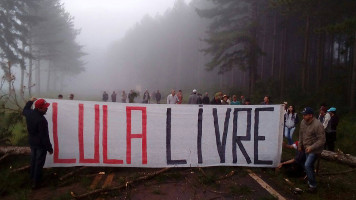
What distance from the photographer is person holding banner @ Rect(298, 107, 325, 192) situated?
548 cm

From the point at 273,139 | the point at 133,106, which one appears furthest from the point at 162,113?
the point at 273,139

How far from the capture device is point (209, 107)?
6.62 metres

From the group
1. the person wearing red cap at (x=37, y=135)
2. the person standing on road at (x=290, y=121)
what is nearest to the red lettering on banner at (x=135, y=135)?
the person wearing red cap at (x=37, y=135)

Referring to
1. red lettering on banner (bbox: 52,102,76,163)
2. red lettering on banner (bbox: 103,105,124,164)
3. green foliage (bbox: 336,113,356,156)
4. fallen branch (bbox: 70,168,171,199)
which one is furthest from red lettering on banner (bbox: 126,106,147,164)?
green foliage (bbox: 336,113,356,156)

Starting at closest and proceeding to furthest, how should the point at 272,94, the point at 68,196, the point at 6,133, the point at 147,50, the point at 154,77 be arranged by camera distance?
the point at 68,196 < the point at 6,133 < the point at 272,94 < the point at 154,77 < the point at 147,50

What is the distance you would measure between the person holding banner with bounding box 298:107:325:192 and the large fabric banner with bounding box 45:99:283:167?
101cm

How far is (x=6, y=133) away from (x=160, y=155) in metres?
4.26

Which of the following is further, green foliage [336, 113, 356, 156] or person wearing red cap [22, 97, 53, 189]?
green foliage [336, 113, 356, 156]

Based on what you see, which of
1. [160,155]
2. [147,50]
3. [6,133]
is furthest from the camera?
[147,50]

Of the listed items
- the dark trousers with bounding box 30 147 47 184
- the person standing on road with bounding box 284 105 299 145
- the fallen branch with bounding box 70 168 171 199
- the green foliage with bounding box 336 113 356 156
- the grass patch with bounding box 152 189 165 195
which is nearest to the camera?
the fallen branch with bounding box 70 168 171 199

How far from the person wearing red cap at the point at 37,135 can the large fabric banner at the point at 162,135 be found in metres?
0.58

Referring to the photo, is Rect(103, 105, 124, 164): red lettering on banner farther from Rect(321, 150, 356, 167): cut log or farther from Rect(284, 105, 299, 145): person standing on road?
Rect(284, 105, 299, 145): person standing on road

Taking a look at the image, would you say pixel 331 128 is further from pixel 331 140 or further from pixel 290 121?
pixel 290 121

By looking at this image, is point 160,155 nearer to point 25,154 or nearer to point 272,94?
point 25,154
